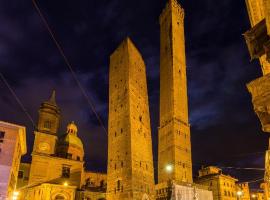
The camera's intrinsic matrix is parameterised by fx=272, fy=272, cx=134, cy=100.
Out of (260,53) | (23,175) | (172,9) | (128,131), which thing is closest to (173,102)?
(128,131)

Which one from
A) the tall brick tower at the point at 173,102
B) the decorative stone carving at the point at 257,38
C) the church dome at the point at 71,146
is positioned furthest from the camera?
the church dome at the point at 71,146

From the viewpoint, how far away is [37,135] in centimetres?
4109

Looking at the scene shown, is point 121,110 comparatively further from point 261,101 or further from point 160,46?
point 261,101

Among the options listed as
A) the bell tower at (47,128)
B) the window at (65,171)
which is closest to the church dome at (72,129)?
the bell tower at (47,128)

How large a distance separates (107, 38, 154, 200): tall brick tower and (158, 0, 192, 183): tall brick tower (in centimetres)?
338

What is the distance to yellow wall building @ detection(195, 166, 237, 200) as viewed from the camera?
4325cm

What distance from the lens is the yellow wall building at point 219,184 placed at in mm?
43250

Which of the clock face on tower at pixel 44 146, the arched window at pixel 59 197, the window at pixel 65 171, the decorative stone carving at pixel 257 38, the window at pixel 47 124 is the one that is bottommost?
the arched window at pixel 59 197

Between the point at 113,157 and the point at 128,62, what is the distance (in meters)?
13.0

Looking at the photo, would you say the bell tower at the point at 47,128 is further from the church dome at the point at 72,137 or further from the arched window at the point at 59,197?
the arched window at the point at 59,197

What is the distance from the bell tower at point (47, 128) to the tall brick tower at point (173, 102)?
54.3 feet

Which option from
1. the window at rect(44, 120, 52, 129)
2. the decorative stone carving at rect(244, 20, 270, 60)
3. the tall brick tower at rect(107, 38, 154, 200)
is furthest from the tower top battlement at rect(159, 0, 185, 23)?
the decorative stone carving at rect(244, 20, 270, 60)

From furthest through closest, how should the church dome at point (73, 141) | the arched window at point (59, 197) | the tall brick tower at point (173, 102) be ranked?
the church dome at point (73, 141), the tall brick tower at point (173, 102), the arched window at point (59, 197)

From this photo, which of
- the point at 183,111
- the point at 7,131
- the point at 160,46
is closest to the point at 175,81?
the point at 183,111
